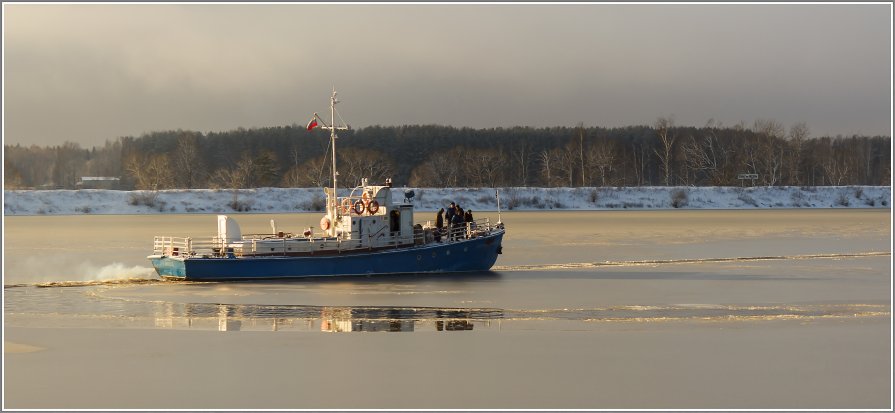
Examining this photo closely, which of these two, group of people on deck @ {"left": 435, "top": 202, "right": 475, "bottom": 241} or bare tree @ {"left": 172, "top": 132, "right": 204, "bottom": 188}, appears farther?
bare tree @ {"left": 172, "top": 132, "right": 204, "bottom": 188}

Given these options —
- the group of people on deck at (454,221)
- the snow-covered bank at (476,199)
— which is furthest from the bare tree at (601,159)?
the group of people on deck at (454,221)

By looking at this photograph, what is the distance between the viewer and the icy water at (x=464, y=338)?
16.8 meters

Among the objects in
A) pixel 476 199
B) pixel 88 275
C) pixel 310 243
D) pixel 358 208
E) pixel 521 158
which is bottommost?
pixel 88 275

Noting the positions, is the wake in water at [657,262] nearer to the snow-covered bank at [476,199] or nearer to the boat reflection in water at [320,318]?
the boat reflection in water at [320,318]

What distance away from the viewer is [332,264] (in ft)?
118

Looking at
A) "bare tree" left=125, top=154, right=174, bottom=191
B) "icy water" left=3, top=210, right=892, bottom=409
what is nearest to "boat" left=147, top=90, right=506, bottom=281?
"icy water" left=3, top=210, right=892, bottom=409

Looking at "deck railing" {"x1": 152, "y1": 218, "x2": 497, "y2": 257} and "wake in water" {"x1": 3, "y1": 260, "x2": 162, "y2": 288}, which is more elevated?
"deck railing" {"x1": 152, "y1": 218, "x2": 497, "y2": 257}

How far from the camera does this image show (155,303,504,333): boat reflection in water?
2395 centimetres

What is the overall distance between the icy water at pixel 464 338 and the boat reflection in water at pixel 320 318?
0.22 feet

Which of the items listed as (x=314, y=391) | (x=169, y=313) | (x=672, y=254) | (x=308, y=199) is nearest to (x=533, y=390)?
(x=314, y=391)

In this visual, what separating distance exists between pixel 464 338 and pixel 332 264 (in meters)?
14.4

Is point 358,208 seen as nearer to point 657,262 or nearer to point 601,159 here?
point 657,262

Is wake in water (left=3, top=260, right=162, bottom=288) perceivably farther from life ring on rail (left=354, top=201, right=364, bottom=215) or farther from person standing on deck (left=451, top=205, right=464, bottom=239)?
person standing on deck (left=451, top=205, right=464, bottom=239)

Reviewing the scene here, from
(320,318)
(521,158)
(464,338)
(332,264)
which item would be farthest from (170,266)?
(521,158)
